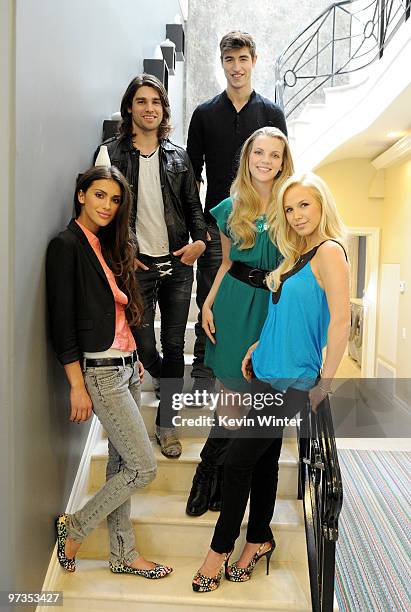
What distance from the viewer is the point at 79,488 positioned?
2250 mm

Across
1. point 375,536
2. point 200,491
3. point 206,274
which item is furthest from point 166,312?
point 375,536

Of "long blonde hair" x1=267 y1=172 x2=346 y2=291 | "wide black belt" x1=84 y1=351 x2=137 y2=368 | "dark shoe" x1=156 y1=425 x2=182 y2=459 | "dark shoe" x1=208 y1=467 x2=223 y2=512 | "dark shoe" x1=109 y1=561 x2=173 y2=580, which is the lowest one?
→ "dark shoe" x1=109 y1=561 x2=173 y2=580

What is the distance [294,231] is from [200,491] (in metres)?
1.12

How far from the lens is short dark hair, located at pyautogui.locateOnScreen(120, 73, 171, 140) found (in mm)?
2154

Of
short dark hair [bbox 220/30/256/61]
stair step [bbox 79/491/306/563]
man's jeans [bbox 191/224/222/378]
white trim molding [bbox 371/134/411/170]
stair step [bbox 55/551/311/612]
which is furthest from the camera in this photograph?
white trim molding [bbox 371/134/411/170]

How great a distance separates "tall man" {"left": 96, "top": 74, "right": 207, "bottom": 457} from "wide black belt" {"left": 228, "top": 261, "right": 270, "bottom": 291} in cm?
34

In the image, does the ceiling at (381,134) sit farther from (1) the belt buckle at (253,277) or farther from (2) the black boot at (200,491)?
(2) the black boot at (200,491)

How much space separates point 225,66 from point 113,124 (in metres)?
0.57

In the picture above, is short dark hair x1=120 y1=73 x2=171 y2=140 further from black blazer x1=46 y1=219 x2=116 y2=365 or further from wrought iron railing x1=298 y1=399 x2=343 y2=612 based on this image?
wrought iron railing x1=298 y1=399 x2=343 y2=612

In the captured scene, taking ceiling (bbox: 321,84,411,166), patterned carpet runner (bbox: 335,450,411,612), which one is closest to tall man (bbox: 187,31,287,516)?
patterned carpet runner (bbox: 335,450,411,612)

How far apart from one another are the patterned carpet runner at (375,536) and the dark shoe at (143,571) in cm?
82

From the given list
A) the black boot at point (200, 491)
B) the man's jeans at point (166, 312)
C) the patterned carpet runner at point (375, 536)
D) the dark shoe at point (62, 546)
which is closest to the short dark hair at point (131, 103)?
the man's jeans at point (166, 312)

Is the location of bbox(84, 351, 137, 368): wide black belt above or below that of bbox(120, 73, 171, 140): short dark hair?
below

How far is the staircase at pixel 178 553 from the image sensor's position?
6.19 feet
